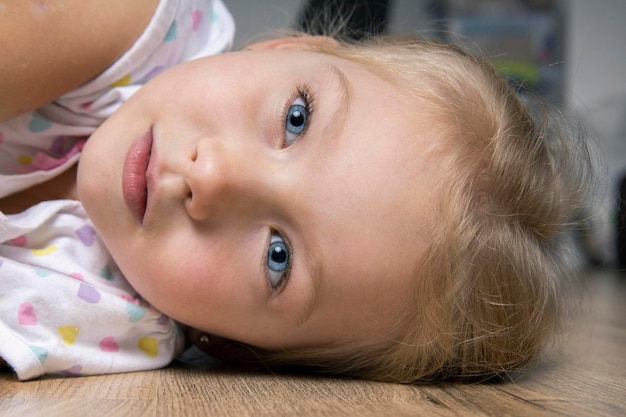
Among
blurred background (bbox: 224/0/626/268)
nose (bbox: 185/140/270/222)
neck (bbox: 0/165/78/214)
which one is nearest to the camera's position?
nose (bbox: 185/140/270/222)

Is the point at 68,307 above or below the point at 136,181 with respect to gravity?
below

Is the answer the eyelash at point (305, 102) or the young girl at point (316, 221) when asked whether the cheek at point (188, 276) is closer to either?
the young girl at point (316, 221)

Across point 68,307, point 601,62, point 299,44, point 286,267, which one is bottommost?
point 68,307

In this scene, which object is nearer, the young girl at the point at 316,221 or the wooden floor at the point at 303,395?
the wooden floor at the point at 303,395

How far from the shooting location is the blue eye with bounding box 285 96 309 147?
837 millimetres

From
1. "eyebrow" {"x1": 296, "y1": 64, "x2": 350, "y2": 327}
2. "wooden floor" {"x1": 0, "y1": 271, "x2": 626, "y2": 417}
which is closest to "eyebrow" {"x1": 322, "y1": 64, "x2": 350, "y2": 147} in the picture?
"eyebrow" {"x1": 296, "y1": 64, "x2": 350, "y2": 327}

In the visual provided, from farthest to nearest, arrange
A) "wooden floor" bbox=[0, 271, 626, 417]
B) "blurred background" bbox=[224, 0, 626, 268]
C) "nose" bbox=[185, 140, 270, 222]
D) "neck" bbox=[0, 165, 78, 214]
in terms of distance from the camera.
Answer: "blurred background" bbox=[224, 0, 626, 268]
"neck" bbox=[0, 165, 78, 214]
"nose" bbox=[185, 140, 270, 222]
"wooden floor" bbox=[0, 271, 626, 417]

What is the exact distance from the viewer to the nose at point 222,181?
779 millimetres

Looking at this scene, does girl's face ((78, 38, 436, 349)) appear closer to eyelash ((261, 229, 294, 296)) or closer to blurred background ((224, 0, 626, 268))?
eyelash ((261, 229, 294, 296))

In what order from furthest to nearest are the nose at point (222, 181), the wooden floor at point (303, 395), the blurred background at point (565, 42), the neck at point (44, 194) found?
the blurred background at point (565, 42), the neck at point (44, 194), the nose at point (222, 181), the wooden floor at point (303, 395)

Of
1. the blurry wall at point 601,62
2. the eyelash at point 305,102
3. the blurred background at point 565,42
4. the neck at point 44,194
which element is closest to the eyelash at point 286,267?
the eyelash at point 305,102

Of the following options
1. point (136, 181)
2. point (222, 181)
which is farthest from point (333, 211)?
point (136, 181)

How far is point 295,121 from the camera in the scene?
2.77 ft

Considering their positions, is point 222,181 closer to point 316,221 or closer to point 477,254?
point 316,221
